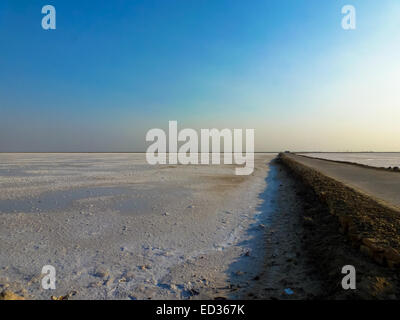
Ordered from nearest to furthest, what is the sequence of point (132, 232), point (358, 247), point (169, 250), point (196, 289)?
point (196, 289) < point (358, 247) < point (169, 250) < point (132, 232)

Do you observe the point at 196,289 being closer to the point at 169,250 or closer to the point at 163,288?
the point at 163,288

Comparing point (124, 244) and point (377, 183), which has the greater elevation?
point (377, 183)

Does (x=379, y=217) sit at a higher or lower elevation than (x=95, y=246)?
higher

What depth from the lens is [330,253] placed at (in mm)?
4926

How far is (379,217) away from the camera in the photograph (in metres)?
6.29

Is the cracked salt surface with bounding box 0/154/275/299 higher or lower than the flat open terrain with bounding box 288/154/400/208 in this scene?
lower

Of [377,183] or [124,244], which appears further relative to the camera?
[377,183]

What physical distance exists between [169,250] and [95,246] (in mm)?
1861

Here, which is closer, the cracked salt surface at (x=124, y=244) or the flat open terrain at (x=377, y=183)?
the cracked salt surface at (x=124, y=244)

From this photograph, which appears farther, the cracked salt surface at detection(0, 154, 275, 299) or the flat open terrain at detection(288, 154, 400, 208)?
the flat open terrain at detection(288, 154, 400, 208)

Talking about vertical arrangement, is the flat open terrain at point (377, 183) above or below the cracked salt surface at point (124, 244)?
above
